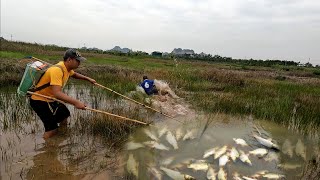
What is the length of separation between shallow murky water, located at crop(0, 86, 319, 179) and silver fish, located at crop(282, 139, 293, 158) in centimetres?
6

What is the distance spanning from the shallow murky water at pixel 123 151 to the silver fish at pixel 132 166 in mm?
17

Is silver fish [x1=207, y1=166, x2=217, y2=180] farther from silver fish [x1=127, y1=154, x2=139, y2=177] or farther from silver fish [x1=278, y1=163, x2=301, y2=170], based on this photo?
silver fish [x1=278, y1=163, x2=301, y2=170]

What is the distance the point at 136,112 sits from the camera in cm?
713

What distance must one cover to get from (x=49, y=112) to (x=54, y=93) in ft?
2.15

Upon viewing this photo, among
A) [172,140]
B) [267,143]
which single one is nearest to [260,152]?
[267,143]

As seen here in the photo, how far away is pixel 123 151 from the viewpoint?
5.46 m

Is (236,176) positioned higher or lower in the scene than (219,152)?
lower

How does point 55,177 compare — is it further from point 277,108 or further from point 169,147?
point 277,108

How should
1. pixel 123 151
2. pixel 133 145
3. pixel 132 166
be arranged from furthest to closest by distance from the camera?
1. pixel 133 145
2. pixel 123 151
3. pixel 132 166

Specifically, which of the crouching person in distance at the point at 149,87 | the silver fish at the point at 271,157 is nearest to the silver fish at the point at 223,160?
the silver fish at the point at 271,157

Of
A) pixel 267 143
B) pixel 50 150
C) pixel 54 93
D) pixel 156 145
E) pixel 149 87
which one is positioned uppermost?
pixel 54 93

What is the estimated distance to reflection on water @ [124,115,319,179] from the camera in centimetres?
500

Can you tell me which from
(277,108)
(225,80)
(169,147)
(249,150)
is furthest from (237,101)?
(225,80)

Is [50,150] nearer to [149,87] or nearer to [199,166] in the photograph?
[199,166]
